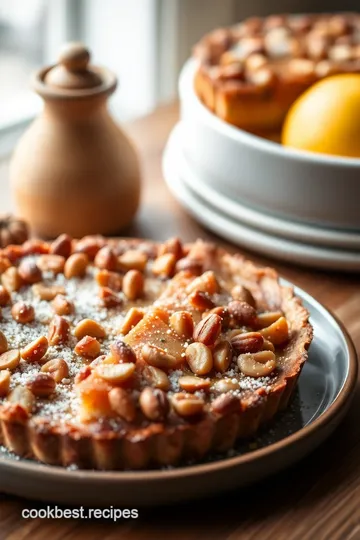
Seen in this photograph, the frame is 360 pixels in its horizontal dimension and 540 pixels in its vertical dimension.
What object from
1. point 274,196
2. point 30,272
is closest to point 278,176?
point 274,196

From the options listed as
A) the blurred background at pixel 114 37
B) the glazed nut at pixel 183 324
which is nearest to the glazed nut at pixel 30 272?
the glazed nut at pixel 183 324

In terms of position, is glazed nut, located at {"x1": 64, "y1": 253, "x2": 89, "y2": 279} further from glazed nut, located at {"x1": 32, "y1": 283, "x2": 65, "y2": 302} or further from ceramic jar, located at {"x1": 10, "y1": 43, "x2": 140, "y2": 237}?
ceramic jar, located at {"x1": 10, "y1": 43, "x2": 140, "y2": 237}

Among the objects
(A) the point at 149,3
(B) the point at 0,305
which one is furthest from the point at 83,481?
(A) the point at 149,3

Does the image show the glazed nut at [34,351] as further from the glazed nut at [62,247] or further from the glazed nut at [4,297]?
the glazed nut at [62,247]

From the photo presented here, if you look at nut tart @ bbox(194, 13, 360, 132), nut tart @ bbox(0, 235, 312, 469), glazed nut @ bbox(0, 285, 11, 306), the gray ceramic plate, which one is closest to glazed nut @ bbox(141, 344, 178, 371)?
nut tart @ bbox(0, 235, 312, 469)

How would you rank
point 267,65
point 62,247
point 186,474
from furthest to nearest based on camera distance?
point 267,65 → point 62,247 → point 186,474

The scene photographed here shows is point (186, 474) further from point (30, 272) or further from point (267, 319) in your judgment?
point (30, 272)

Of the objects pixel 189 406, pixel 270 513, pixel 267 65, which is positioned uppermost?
pixel 267 65
